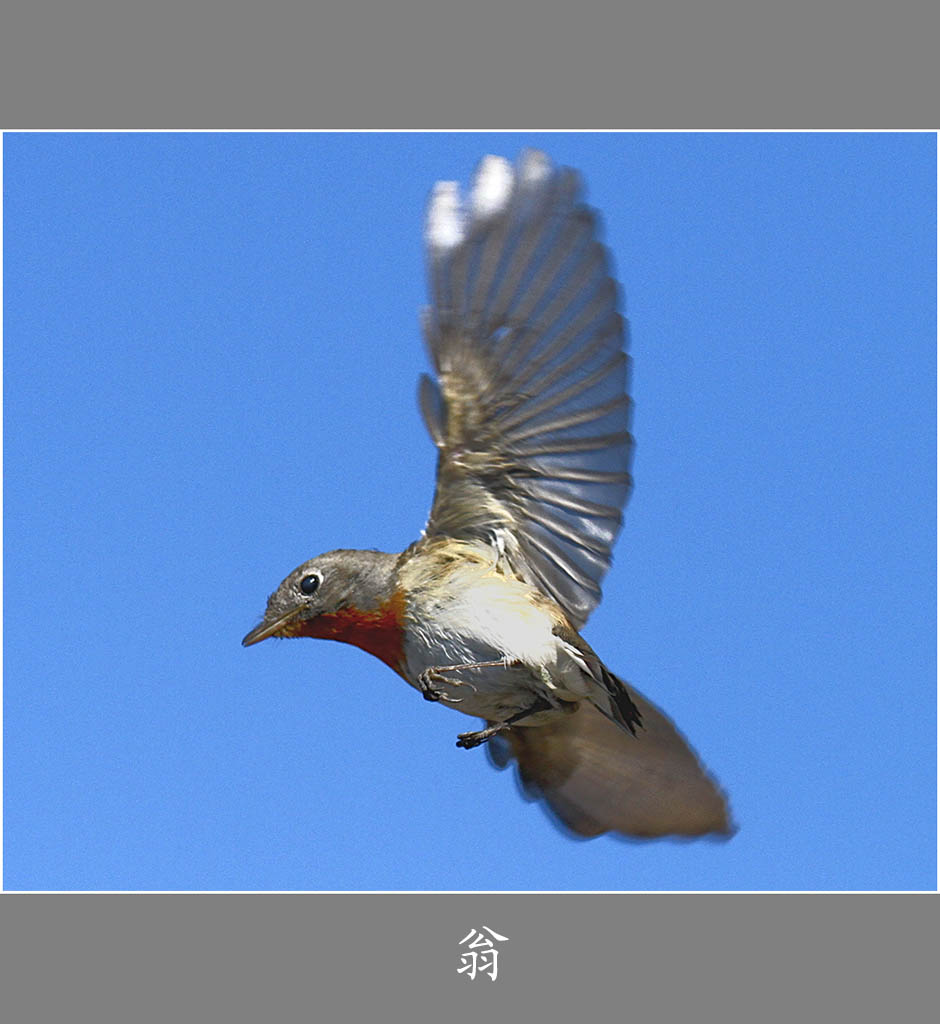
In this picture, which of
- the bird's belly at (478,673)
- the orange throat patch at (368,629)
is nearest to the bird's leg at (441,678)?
the bird's belly at (478,673)

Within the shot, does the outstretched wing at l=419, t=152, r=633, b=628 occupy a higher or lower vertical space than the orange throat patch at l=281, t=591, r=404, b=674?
higher

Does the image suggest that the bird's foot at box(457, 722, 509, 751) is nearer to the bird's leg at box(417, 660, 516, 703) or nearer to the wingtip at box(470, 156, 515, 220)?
the bird's leg at box(417, 660, 516, 703)

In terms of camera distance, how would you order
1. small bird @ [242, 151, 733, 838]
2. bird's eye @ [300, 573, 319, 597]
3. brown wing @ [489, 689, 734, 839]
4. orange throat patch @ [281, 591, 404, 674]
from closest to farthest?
small bird @ [242, 151, 733, 838]
orange throat patch @ [281, 591, 404, 674]
bird's eye @ [300, 573, 319, 597]
brown wing @ [489, 689, 734, 839]

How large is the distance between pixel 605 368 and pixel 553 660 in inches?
64.6

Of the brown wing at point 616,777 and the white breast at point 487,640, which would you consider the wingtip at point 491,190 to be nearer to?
the white breast at point 487,640

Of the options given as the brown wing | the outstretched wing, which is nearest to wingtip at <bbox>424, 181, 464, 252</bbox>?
the outstretched wing

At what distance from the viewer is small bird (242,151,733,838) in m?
7.87

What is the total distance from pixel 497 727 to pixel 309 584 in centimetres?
138

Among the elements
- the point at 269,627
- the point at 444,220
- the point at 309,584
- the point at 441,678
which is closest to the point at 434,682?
the point at 441,678

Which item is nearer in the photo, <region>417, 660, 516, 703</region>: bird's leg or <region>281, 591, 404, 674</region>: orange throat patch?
<region>417, 660, 516, 703</region>: bird's leg

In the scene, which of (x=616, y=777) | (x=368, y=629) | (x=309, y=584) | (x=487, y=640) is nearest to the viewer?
(x=487, y=640)

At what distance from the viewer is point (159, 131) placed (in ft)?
29.8

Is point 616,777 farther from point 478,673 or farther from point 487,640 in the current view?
point 487,640

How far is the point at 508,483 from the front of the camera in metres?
8.30
